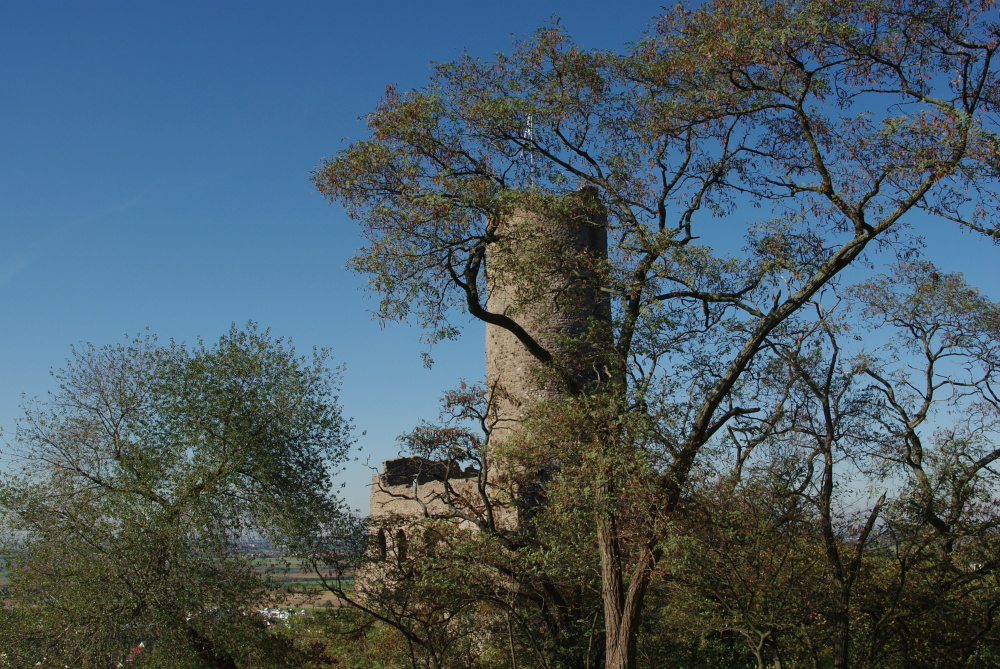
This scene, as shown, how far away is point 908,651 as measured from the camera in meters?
9.89

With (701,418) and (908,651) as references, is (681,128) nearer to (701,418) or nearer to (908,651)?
(701,418)

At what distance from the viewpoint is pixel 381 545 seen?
12.4 m

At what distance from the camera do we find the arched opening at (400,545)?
465 inches

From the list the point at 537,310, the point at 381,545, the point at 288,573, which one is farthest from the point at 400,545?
the point at 537,310

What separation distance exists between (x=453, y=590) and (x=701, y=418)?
3.80m

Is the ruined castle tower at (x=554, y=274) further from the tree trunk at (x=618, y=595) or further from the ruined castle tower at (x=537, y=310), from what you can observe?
the tree trunk at (x=618, y=595)

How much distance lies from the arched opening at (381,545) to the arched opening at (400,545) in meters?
0.16

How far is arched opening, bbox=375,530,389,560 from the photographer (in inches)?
468

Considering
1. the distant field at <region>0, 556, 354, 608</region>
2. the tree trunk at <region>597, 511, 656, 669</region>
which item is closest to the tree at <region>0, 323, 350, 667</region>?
the distant field at <region>0, 556, 354, 608</region>

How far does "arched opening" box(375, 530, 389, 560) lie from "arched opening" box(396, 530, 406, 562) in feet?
0.53

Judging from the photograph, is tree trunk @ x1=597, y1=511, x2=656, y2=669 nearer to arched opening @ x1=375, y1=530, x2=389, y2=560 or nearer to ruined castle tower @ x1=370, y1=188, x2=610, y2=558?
ruined castle tower @ x1=370, y1=188, x2=610, y2=558

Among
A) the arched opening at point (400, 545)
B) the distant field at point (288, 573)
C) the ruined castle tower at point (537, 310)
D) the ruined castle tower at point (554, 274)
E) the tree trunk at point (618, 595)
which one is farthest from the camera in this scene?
the distant field at point (288, 573)

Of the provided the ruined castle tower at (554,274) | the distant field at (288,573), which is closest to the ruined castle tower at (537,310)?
the ruined castle tower at (554,274)

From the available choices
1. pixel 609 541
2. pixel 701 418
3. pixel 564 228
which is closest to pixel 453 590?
pixel 609 541
